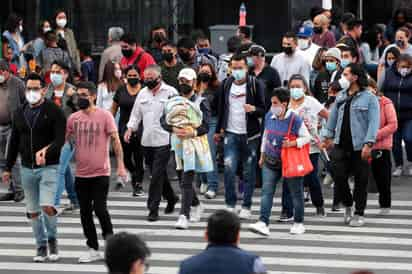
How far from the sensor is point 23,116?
14109mm

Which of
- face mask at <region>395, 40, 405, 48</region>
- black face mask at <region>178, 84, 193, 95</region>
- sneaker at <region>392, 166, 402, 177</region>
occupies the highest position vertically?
face mask at <region>395, 40, 405, 48</region>

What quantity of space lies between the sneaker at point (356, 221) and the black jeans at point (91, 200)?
10.7 ft

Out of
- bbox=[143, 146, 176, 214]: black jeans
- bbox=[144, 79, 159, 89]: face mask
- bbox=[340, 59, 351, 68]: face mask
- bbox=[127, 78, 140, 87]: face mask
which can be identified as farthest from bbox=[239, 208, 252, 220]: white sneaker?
bbox=[340, 59, 351, 68]: face mask

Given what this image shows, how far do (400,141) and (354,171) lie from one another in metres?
3.40

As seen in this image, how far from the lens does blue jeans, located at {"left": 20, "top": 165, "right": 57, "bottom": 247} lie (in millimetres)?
13883

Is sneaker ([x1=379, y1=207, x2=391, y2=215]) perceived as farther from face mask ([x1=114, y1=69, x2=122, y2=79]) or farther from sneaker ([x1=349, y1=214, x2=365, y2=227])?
face mask ([x1=114, y1=69, x2=122, y2=79])

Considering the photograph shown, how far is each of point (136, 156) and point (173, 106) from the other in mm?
2600

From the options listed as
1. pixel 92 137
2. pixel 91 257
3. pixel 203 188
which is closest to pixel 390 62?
pixel 203 188

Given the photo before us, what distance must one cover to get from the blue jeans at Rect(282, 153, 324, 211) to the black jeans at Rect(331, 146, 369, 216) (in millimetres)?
324

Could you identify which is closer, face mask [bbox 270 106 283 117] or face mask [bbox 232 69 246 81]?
face mask [bbox 270 106 283 117]

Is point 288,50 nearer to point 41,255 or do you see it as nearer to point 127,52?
point 127,52

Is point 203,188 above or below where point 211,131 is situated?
below

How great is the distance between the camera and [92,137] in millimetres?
14180

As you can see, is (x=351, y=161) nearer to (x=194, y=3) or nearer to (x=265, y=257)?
(x=265, y=257)
